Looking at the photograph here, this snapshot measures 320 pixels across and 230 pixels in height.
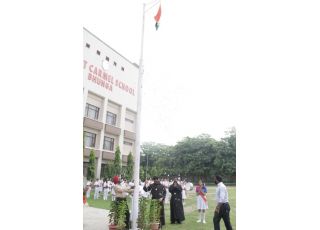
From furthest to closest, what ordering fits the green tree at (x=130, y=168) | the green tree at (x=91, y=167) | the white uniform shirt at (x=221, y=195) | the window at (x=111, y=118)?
the window at (x=111, y=118) → the green tree at (x=130, y=168) → the green tree at (x=91, y=167) → the white uniform shirt at (x=221, y=195)

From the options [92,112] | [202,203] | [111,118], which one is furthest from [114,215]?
[111,118]

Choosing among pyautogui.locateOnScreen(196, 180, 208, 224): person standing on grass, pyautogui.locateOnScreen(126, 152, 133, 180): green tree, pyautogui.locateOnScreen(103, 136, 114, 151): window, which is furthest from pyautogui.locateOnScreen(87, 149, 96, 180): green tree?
pyautogui.locateOnScreen(196, 180, 208, 224): person standing on grass

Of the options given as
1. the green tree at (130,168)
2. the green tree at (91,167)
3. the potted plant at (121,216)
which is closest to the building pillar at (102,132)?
the green tree at (130,168)

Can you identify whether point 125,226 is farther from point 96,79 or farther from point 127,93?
point 127,93

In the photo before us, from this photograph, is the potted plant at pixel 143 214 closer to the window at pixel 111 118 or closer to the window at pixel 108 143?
the window at pixel 108 143

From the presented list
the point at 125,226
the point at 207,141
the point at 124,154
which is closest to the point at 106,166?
the point at 124,154

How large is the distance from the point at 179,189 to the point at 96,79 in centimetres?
891

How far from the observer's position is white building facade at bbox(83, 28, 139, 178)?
1333 centimetres

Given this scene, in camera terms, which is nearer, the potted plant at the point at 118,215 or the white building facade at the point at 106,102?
the potted plant at the point at 118,215

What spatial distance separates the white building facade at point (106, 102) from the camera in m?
13.3

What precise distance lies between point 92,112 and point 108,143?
2.09 metres

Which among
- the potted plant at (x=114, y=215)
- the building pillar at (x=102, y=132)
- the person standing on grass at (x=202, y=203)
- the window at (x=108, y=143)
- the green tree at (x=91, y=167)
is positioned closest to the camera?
the potted plant at (x=114, y=215)

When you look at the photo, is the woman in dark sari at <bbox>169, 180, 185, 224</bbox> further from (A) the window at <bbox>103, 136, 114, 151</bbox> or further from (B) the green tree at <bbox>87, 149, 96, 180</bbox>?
(A) the window at <bbox>103, 136, 114, 151</bbox>
